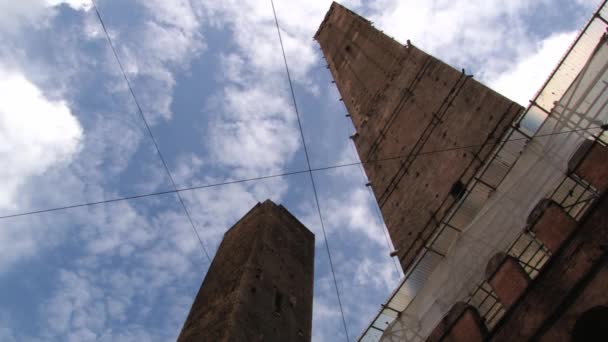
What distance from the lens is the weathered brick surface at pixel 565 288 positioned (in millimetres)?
4184

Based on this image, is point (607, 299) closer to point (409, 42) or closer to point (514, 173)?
point (514, 173)

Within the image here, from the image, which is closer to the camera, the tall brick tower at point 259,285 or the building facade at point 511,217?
the building facade at point 511,217

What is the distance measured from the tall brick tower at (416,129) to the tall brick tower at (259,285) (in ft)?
6.87

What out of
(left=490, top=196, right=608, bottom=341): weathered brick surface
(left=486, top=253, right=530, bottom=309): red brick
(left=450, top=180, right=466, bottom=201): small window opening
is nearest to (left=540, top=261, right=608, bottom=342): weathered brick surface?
(left=490, top=196, right=608, bottom=341): weathered brick surface

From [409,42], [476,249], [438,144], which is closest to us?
[476,249]

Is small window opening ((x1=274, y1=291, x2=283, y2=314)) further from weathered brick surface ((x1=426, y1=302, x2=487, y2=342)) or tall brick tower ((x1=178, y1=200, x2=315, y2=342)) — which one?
weathered brick surface ((x1=426, y1=302, x2=487, y2=342))

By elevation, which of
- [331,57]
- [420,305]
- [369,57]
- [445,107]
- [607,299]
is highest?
[331,57]

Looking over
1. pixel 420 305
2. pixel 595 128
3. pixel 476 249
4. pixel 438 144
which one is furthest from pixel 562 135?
pixel 438 144

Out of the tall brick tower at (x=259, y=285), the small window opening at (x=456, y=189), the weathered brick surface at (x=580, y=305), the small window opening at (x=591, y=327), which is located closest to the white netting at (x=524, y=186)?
the weathered brick surface at (x=580, y=305)

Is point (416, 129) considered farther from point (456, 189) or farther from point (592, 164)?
point (592, 164)

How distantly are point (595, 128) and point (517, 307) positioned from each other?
2115mm

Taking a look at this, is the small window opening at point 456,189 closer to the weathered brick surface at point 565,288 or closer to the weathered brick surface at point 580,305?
the weathered brick surface at point 565,288

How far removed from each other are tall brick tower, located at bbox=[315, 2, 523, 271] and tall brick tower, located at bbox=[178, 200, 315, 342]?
209 cm

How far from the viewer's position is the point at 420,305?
21.4ft
